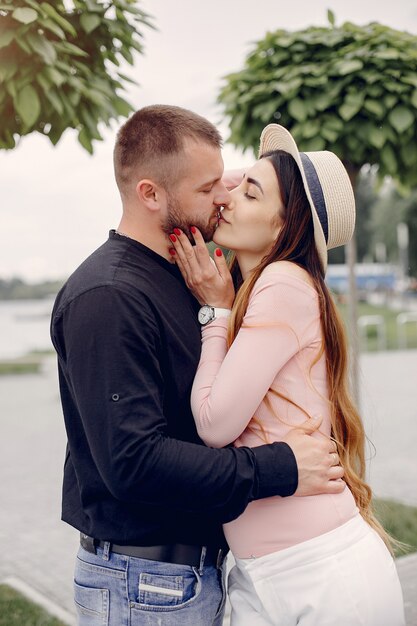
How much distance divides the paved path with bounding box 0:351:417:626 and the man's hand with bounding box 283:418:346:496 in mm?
1020

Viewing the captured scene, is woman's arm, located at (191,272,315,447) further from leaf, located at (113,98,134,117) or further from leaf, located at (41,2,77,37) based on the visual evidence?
leaf, located at (113,98,134,117)

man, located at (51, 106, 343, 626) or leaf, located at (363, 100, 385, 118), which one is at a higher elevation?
leaf, located at (363, 100, 385, 118)

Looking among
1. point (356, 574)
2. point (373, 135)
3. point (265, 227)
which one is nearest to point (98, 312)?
point (265, 227)

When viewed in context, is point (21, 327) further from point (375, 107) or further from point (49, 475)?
point (375, 107)

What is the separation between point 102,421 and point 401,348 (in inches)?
845

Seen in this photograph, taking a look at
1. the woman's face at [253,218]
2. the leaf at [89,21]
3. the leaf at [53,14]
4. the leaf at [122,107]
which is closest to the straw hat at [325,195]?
the woman's face at [253,218]

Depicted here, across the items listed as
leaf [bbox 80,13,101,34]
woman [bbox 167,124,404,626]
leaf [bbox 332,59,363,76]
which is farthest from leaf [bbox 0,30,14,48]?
leaf [bbox 332,59,363,76]

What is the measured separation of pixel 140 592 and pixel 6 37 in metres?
2.48

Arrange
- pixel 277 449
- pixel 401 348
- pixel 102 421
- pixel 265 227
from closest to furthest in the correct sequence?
pixel 102 421 < pixel 277 449 < pixel 265 227 < pixel 401 348

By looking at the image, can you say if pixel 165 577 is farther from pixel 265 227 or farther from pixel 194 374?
pixel 265 227

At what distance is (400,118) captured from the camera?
4.77 meters

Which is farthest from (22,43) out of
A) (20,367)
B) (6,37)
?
(20,367)

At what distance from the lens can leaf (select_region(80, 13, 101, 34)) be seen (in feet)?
12.6

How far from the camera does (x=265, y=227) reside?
235 cm
